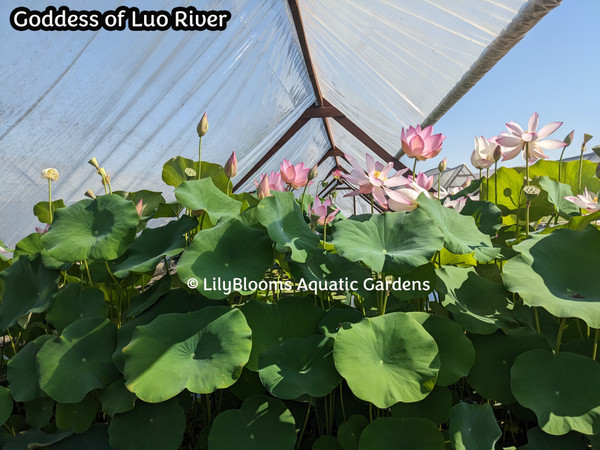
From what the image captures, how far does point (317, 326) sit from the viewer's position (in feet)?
1.94

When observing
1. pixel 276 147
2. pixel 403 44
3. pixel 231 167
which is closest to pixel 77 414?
pixel 231 167

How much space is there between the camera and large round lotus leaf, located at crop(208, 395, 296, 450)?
19.6 inches

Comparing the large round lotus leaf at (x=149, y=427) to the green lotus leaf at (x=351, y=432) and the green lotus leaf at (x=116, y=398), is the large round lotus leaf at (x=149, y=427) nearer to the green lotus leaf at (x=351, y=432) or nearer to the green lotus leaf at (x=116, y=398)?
the green lotus leaf at (x=116, y=398)

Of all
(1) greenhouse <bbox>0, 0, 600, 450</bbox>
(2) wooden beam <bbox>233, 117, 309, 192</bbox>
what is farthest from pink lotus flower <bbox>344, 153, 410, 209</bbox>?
(2) wooden beam <bbox>233, 117, 309, 192</bbox>

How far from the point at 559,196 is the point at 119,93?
2164mm

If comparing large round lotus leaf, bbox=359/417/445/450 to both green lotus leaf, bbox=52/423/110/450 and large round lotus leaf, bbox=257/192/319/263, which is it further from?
green lotus leaf, bbox=52/423/110/450

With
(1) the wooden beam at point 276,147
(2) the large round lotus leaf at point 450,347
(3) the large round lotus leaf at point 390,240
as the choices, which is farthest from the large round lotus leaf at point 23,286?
(1) the wooden beam at point 276,147

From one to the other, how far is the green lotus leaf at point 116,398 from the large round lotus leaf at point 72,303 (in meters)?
0.14

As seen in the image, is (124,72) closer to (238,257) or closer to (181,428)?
(238,257)

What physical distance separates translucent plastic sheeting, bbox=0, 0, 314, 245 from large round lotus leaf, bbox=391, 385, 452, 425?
174cm

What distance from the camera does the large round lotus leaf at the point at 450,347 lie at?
531 millimetres

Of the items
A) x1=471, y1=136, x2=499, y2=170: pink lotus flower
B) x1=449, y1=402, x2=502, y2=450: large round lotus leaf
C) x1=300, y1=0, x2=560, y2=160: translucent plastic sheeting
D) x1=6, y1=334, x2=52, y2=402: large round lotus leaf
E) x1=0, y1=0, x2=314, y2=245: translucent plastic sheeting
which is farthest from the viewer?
x1=300, y1=0, x2=560, y2=160: translucent plastic sheeting

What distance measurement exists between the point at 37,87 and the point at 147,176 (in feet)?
4.10

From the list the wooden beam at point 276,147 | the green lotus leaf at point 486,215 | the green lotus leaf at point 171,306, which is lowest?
the wooden beam at point 276,147
